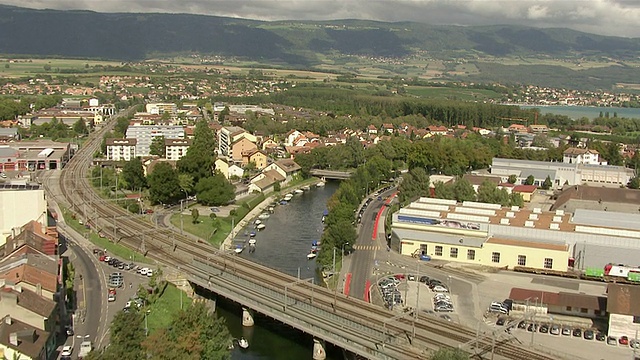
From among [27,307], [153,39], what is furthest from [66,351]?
[153,39]


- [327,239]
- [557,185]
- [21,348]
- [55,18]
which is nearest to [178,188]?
[327,239]

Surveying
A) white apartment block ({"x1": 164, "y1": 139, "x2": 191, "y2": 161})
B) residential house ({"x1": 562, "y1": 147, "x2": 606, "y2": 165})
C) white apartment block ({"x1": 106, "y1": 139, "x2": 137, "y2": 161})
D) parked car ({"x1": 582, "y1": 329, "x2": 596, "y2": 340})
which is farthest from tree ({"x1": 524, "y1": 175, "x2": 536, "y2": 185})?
white apartment block ({"x1": 106, "y1": 139, "x2": 137, "y2": 161})

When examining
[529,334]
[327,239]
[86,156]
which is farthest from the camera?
[86,156]

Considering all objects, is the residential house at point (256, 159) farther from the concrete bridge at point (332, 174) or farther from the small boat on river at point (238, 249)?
the small boat on river at point (238, 249)

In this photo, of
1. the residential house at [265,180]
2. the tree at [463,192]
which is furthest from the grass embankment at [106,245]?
the tree at [463,192]

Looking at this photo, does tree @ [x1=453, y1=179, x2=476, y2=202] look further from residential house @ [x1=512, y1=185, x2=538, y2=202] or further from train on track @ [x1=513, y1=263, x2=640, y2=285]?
train on track @ [x1=513, y1=263, x2=640, y2=285]

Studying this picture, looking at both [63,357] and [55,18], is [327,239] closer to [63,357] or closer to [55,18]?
[63,357]
